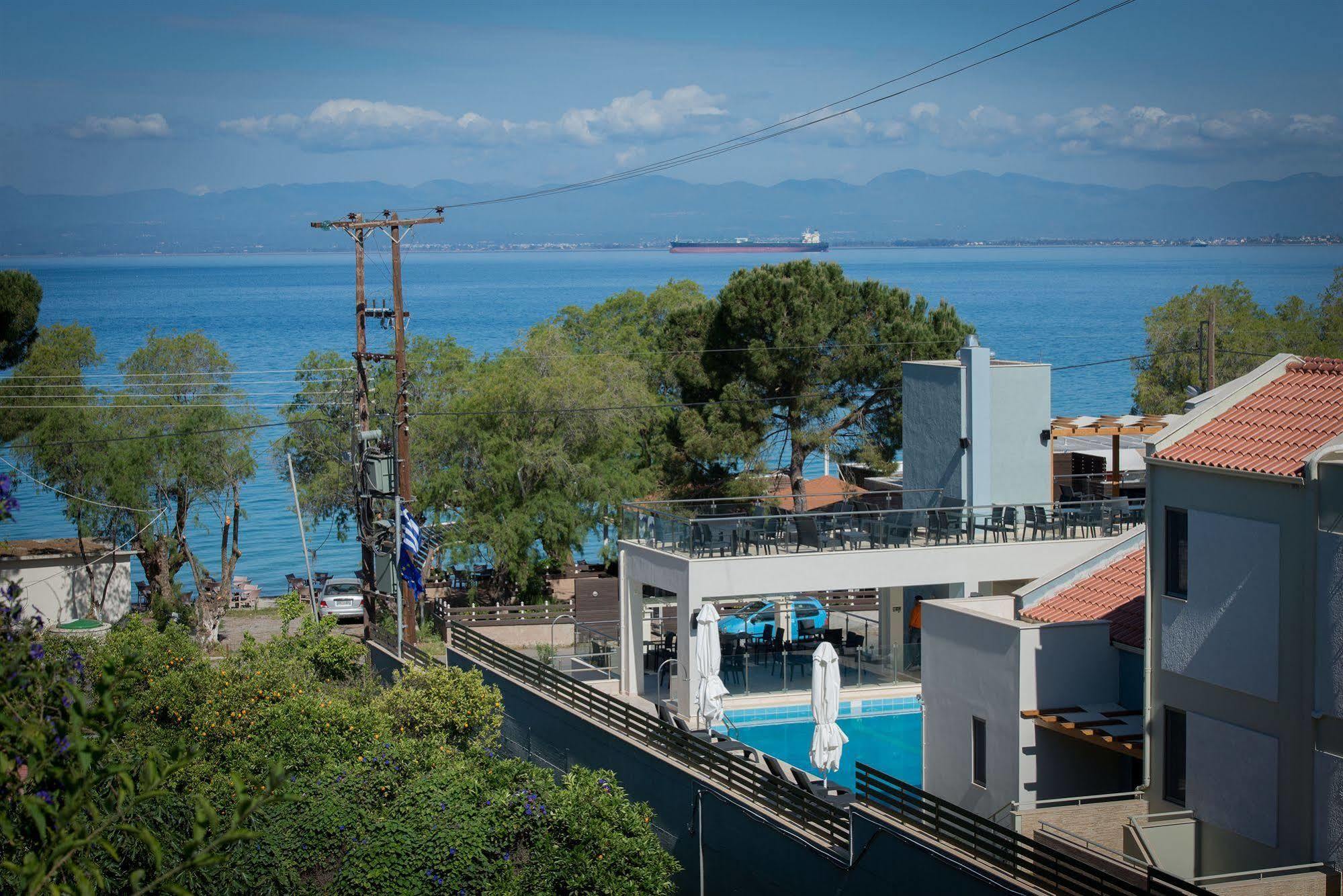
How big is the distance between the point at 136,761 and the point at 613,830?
5652 mm

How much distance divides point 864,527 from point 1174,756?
938 centimetres

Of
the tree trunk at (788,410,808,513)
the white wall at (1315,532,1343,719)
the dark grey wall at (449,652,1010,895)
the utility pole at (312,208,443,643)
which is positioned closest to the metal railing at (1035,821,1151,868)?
the dark grey wall at (449,652,1010,895)

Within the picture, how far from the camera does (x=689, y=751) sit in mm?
16875

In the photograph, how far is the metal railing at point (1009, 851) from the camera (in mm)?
10648

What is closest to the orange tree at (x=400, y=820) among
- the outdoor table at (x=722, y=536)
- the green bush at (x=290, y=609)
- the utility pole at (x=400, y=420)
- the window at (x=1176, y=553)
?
the outdoor table at (x=722, y=536)

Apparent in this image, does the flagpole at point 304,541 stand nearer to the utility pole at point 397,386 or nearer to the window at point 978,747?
the utility pole at point 397,386

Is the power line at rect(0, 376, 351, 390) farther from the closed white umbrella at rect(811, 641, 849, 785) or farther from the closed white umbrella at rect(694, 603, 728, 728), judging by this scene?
the closed white umbrella at rect(811, 641, 849, 785)

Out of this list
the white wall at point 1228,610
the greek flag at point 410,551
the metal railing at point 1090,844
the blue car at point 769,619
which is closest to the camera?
the metal railing at point 1090,844

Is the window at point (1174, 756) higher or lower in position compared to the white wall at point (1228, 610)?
lower

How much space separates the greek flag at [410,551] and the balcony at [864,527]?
4422 millimetres

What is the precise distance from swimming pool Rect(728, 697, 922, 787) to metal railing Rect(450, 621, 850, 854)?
322 cm

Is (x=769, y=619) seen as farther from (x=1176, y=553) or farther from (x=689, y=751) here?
(x=1176, y=553)

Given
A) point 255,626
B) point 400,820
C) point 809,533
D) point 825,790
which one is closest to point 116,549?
point 255,626

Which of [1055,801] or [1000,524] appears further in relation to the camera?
[1000,524]
